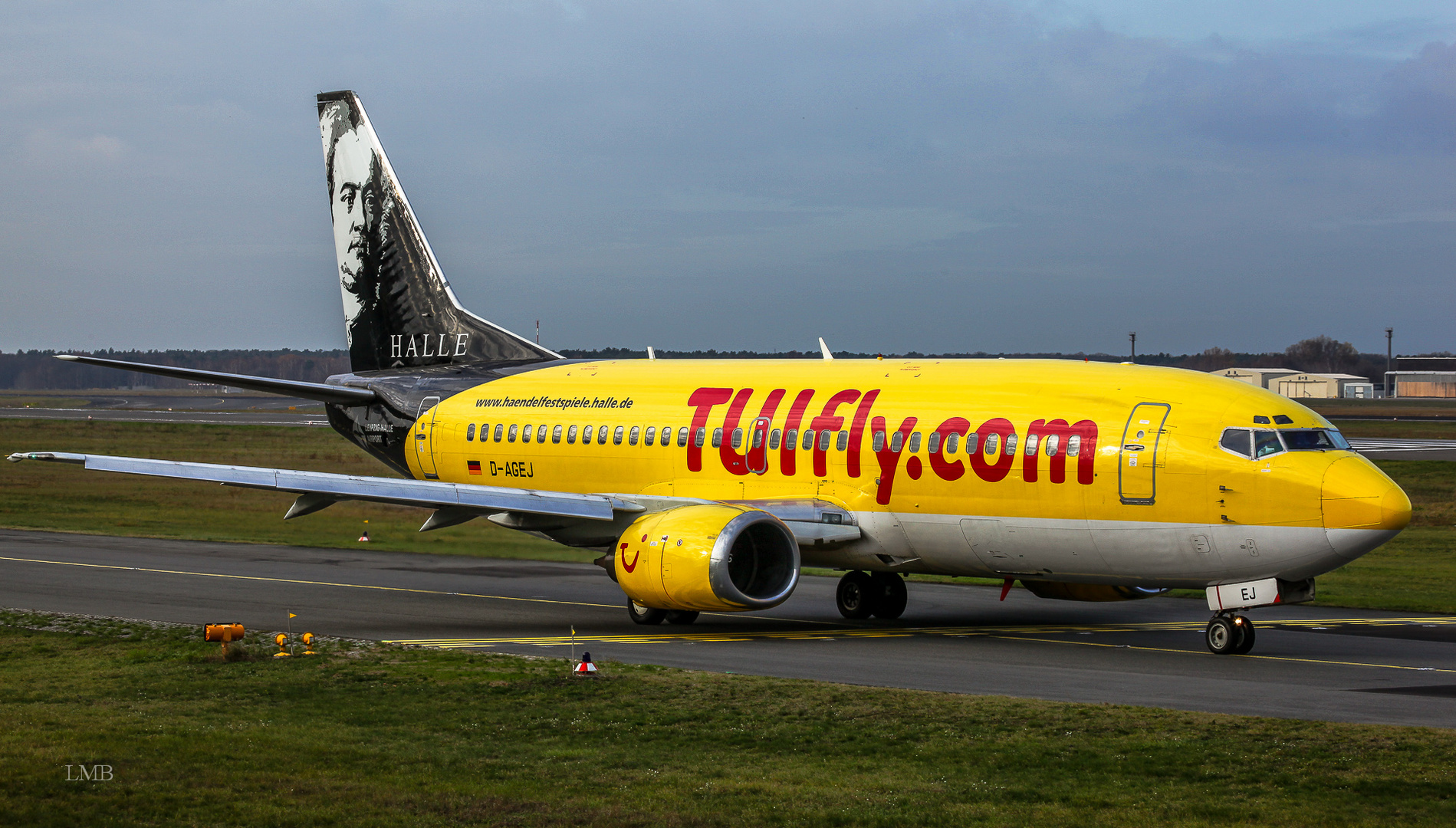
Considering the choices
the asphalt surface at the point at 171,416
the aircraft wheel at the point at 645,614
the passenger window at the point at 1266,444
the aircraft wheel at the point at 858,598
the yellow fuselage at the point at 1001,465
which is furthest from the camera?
the asphalt surface at the point at 171,416

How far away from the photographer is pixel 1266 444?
20594 mm

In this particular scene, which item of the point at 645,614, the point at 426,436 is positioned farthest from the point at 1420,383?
the point at 645,614

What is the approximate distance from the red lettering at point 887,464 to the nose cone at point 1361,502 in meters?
6.38

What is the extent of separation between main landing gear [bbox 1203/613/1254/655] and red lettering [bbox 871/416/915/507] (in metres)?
5.34

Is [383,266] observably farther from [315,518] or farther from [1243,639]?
[1243,639]

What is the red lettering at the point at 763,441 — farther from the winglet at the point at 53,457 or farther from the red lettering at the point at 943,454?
the winglet at the point at 53,457

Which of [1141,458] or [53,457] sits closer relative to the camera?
[1141,458]

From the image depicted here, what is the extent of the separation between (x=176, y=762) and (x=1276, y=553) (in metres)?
14.5

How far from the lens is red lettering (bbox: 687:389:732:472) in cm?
2619

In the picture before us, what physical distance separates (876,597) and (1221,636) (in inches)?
263

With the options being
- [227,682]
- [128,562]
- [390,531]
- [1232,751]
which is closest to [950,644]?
[1232,751]

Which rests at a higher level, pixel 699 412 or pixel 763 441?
pixel 699 412

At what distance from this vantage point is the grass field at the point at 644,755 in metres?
11.8

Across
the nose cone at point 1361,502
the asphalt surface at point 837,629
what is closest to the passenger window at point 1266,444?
the nose cone at point 1361,502
